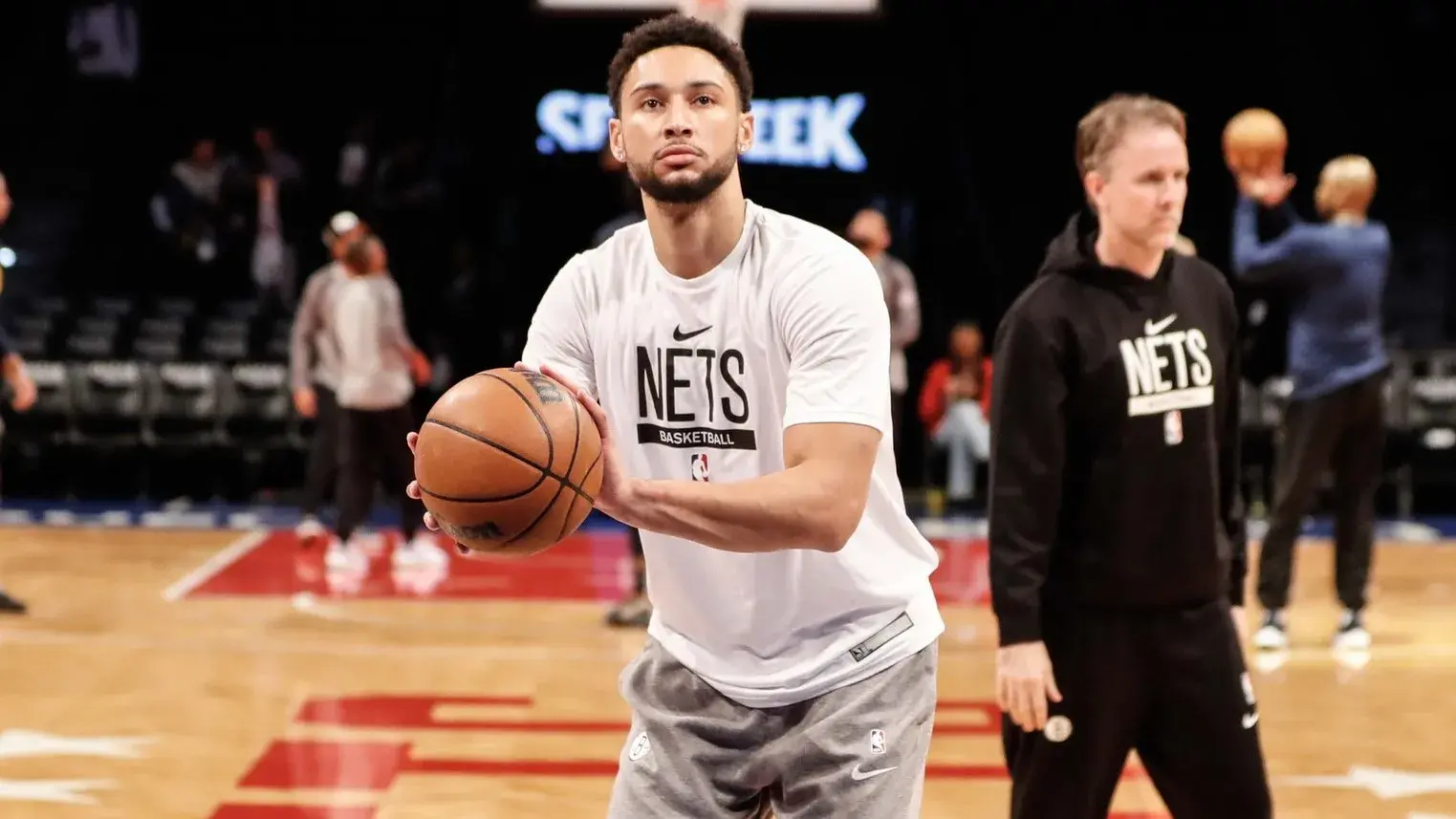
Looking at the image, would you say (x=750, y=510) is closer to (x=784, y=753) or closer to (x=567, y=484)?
(x=567, y=484)

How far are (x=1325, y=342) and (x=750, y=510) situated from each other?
18.6ft

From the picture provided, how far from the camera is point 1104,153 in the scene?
372cm

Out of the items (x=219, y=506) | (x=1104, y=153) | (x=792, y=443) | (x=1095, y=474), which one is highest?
(x=1104, y=153)

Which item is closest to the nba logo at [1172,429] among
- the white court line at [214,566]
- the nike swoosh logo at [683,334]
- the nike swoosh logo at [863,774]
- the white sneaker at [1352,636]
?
the nike swoosh logo at [863,774]

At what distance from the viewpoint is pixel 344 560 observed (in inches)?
398

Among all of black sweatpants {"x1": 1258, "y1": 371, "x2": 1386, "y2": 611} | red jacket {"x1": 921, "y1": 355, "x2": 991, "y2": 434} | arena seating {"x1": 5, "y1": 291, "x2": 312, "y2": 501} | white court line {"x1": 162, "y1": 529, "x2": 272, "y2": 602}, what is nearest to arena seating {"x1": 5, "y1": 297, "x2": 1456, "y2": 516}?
arena seating {"x1": 5, "y1": 291, "x2": 312, "y2": 501}

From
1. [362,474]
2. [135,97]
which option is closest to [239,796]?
[362,474]

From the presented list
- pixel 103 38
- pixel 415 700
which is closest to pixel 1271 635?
pixel 415 700

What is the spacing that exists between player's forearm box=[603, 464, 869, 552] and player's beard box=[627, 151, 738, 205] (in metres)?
0.49

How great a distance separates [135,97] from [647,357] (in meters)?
15.1

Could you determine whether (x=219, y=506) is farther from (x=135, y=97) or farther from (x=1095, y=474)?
(x=1095, y=474)

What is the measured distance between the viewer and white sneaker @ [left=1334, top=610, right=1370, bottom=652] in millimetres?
7984

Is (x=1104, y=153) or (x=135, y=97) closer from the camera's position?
(x=1104, y=153)

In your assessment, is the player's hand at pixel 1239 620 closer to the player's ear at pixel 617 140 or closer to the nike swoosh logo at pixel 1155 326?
the nike swoosh logo at pixel 1155 326
